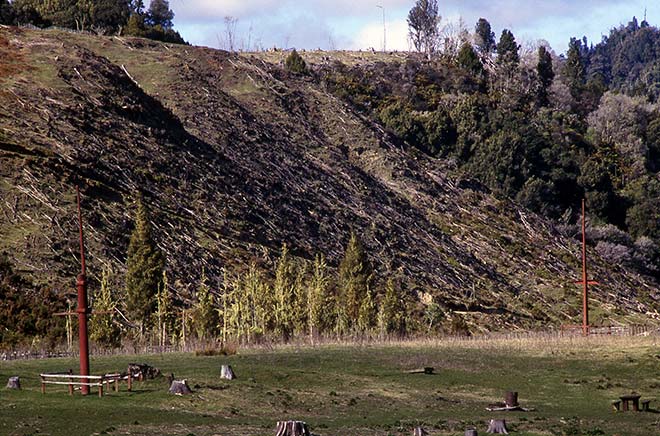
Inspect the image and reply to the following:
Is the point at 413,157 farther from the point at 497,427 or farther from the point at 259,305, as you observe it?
the point at 497,427

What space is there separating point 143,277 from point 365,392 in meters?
33.7

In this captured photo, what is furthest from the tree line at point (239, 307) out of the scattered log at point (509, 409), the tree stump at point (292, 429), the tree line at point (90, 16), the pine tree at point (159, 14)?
the pine tree at point (159, 14)

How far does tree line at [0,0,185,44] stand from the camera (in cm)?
16100

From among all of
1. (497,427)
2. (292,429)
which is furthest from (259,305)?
(292,429)

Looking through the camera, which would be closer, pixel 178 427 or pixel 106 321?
pixel 178 427

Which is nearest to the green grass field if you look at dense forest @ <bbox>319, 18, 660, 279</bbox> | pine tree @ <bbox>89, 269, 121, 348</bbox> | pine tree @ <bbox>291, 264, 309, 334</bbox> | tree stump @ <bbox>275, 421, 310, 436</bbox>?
tree stump @ <bbox>275, 421, 310, 436</bbox>

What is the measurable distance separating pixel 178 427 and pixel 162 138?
277 feet

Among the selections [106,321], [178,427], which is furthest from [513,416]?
[106,321]

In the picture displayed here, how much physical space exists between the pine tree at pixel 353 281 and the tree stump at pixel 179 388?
148ft

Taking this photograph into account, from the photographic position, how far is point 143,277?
79.7m

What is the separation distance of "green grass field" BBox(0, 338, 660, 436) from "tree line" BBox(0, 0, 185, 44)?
104m

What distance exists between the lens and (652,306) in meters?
125

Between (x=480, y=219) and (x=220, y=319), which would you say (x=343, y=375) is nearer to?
(x=220, y=319)

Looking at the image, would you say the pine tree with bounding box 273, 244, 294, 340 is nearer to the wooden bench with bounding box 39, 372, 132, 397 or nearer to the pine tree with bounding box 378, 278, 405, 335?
the pine tree with bounding box 378, 278, 405, 335
